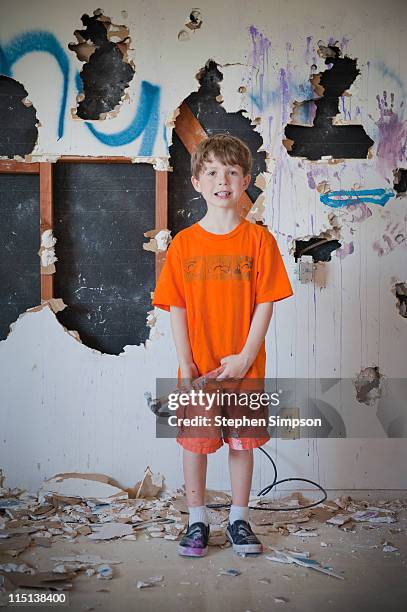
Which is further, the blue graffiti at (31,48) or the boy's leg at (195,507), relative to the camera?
the blue graffiti at (31,48)

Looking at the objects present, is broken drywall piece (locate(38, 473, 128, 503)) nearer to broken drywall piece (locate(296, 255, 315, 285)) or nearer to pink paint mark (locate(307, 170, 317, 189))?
broken drywall piece (locate(296, 255, 315, 285))

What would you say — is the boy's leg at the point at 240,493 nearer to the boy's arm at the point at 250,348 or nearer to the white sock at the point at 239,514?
the white sock at the point at 239,514

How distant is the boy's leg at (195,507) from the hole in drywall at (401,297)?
109 centimetres

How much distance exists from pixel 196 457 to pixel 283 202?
112 centimetres

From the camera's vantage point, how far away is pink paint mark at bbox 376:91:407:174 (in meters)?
2.52

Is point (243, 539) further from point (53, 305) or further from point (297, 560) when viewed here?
point (53, 305)

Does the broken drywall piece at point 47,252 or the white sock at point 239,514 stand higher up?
the broken drywall piece at point 47,252

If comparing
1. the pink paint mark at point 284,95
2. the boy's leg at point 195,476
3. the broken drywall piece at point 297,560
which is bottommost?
the broken drywall piece at point 297,560

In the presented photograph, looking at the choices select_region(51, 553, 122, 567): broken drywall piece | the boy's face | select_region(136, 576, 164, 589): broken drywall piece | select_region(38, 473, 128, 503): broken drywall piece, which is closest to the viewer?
select_region(136, 576, 164, 589): broken drywall piece

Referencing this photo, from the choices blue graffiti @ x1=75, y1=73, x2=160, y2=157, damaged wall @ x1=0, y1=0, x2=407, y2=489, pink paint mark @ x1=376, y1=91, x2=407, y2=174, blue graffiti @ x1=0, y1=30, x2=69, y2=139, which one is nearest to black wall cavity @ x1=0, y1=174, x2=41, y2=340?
damaged wall @ x1=0, y1=0, x2=407, y2=489

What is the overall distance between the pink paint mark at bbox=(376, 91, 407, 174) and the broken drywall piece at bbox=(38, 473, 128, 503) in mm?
1708

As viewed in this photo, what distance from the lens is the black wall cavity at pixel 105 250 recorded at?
2549 millimetres

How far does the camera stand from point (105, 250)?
2.56m

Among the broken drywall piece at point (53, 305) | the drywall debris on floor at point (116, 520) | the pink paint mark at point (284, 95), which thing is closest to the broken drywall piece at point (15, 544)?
the drywall debris on floor at point (116, 520)
